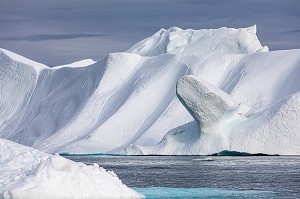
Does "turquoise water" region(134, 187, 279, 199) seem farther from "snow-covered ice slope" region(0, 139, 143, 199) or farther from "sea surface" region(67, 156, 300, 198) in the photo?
"snow-covered ice slope" region(0, 139, 143, 199)

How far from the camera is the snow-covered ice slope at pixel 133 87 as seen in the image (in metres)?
63.4

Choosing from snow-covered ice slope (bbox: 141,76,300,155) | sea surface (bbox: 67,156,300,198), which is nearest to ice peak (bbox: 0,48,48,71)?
snow-covered ice slope (bbox: 141,76,300,155)

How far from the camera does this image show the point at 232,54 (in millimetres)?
73000

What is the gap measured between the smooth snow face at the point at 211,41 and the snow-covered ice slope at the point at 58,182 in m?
56.7

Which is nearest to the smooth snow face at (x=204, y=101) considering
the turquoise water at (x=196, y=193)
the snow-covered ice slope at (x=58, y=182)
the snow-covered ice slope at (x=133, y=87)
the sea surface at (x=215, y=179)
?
the sea surface at (x=215, y=179)

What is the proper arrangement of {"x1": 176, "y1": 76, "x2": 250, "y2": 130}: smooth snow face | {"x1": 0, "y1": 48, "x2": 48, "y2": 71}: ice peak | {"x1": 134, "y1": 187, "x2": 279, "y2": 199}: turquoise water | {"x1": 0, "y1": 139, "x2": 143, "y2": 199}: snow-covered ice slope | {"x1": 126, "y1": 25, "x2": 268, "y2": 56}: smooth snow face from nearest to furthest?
1. {"x1": 0, "y1": 139, "x2": 143, "y2": 199}: snow-covered ice slope
2. {"x1": 134, "y1": 187, "x2": 279, "y2": 199}: turquoise water
3. {"x1": 176, "y1": 76, "x2": 250, "y2": 130}: smooth snow face
4. {"x1": 126, "y1": 25, "x2": 268, "y2": 56}: smooth snow face
5. {"x1": 0, "y1": 48, "x2": 48, "y2": 71}: ice peak

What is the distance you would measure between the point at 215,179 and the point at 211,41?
50.0m

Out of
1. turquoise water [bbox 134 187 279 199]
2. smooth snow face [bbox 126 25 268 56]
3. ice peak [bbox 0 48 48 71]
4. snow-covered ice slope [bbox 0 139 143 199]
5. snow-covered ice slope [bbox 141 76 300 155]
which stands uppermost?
snow-covered ice slope [bbox 0 139 143 199]

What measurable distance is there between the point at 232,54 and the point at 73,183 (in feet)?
178

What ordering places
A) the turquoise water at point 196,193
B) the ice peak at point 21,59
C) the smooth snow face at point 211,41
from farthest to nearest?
the ice peak at point 21,59, the smooth snow face at point 211,41, the turquoise water at point 196,193

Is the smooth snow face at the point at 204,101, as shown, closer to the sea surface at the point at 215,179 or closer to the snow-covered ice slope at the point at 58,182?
the sea surface at the point at 215,179

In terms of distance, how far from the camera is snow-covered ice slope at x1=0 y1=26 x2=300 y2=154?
6341 cm

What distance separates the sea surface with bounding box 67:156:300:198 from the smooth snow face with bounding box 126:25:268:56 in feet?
124

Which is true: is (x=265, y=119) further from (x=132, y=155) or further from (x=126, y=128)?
(x=126, y=128)
